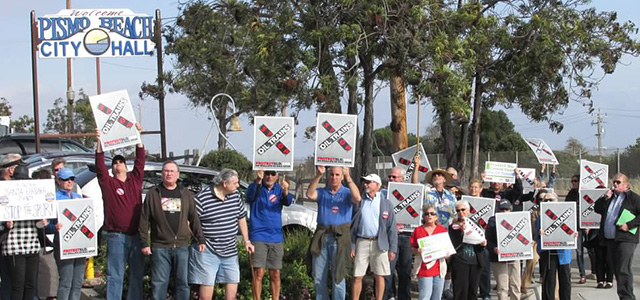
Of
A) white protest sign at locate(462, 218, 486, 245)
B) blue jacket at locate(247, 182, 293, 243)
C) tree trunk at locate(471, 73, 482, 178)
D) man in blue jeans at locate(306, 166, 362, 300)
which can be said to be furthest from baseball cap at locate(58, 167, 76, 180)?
tree trunk at locate(471, 73, 482, 178)

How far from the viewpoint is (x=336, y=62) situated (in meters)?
14.1

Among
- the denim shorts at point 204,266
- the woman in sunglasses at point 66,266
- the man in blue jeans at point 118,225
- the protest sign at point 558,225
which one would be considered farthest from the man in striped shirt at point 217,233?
the protest sign at point 558,225

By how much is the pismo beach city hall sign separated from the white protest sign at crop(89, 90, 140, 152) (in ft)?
23.1

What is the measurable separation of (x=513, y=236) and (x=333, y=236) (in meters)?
2.50

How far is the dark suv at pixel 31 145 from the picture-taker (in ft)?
58.1

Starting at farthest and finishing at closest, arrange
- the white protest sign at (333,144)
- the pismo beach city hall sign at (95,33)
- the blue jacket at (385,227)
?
the pismo beach city hall sign at (95,33), the white protest sign at (333,144), the blue jacket at (385,227)

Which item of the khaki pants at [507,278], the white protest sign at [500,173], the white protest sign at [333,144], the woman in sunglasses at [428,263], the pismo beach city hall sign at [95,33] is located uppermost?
the pismo beach city hall sign at [95,33]

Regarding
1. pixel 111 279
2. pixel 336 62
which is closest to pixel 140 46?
pixel 336 62

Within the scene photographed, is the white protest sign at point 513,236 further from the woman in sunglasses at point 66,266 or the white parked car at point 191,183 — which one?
the woman in sunglasses at point 66,266

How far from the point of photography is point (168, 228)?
9.43 meters

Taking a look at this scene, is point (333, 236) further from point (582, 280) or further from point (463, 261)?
point (582, 280)

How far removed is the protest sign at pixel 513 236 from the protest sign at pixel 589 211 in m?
2.03

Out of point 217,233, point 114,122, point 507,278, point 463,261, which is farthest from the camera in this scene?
point 507,278

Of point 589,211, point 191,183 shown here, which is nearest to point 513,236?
point 589,211
